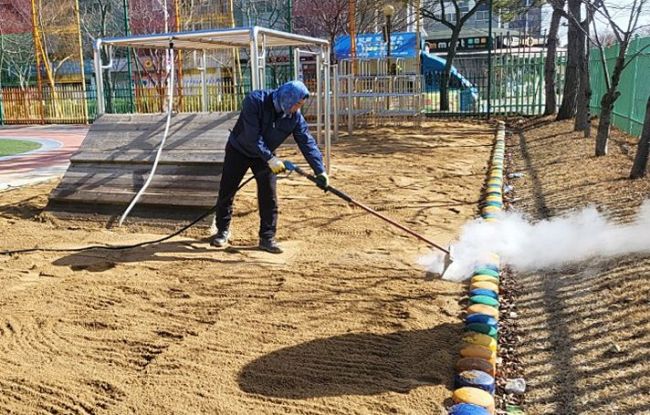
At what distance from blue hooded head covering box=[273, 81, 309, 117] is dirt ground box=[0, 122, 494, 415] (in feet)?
4.36

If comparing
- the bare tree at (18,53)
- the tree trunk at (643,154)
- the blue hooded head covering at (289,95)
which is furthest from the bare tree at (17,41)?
the tree trunk at (643,154)

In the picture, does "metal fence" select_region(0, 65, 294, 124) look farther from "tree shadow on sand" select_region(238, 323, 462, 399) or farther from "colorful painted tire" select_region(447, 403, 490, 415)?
"colorful painted tire" select_region(447, 403, 490, 415)

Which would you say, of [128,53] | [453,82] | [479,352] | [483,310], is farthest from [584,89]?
[453,82]

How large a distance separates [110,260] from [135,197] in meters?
1.37

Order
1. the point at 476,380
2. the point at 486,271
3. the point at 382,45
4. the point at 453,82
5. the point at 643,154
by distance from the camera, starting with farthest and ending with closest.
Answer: the point at 453,82 < the point at 382,45 < the point at 643,154 < the point at 486,271 < the point at 476,380

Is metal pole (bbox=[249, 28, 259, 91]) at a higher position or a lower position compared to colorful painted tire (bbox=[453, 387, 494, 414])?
higher

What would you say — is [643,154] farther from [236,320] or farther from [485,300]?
[236,320]

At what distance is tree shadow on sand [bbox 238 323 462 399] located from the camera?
3.12 metres

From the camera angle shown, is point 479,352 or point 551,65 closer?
point 479,352

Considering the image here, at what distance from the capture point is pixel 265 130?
546 cm

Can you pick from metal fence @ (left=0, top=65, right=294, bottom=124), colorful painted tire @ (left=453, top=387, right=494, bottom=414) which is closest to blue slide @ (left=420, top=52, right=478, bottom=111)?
metal fence @ (left=0, top=65, right=294, bottom=124)

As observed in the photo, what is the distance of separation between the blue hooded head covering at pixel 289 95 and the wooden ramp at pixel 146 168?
157 cm

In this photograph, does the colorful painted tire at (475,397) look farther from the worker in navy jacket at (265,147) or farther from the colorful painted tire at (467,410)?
the worker in navy jacket at (265,147)

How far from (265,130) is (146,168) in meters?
2.17
